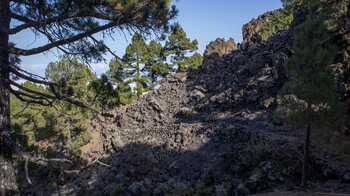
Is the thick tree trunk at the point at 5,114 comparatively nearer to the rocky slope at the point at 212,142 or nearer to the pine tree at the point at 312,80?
the rocky slope at the point at 212,142

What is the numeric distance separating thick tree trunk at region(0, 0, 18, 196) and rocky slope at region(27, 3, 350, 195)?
5.50 feet

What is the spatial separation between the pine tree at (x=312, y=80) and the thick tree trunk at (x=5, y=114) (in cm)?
704

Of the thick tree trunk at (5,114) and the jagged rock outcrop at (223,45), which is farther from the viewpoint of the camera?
the jagged rock outcrop at (223,45)

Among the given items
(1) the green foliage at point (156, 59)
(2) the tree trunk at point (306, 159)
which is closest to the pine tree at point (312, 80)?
(2) the tree trunk at point (306, 159)

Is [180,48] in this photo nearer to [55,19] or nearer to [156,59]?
[156,59]

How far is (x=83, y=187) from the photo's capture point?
41.4 feet

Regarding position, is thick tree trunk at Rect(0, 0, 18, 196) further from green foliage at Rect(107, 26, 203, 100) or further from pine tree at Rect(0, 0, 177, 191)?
green foliage at Rect(107, 26, 203, 100)

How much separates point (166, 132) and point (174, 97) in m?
6.45

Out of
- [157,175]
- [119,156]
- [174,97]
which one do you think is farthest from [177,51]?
[157,175]

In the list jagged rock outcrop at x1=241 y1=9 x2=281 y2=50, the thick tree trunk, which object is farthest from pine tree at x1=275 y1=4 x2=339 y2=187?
jagged rock outcrop at x1=241 y1=9 x2=281 y2=50

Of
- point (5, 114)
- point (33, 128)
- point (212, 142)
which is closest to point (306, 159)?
point (212, 142)

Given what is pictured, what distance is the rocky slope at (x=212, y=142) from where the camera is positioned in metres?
7.46

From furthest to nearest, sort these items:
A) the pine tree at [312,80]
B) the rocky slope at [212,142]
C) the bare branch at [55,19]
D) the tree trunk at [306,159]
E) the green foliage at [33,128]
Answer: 1. the green foliage at [33,128]
2. the rocky slope at [212,142]
3. the tree trunk at [306,159]
4. the pine tree at [312,80]
5. the bare branch at [55,19]

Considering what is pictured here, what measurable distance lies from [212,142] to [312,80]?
6879mm
